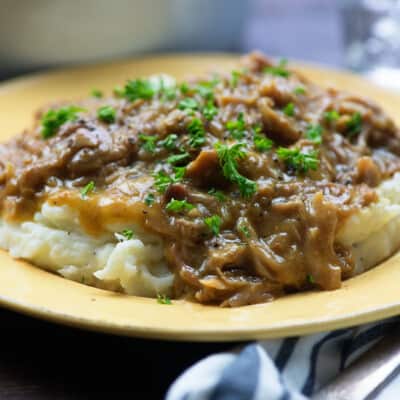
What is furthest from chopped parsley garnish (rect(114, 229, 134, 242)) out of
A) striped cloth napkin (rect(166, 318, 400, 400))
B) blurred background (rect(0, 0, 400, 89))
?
blurred background (rect(0, 0, 400, 89))

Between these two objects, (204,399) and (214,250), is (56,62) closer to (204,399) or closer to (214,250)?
(214,250)

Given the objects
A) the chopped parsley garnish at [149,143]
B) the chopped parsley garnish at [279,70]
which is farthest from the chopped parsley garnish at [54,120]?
the chopped parsley garnish at [279,70]

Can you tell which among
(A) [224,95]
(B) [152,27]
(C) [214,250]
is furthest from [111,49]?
(C) [214,250]

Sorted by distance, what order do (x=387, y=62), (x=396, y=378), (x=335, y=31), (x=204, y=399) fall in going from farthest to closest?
1. (x=335, y=31)
2. (x=387, y=62)
3. (x=396, y=378)
4. (x=204, y=399)

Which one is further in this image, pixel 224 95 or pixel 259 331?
pixel 224 95

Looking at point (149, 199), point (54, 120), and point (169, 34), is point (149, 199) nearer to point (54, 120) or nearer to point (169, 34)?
point (54, 120)

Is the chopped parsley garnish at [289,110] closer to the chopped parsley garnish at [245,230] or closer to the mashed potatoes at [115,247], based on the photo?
the mashed potatoes at [115,247]
